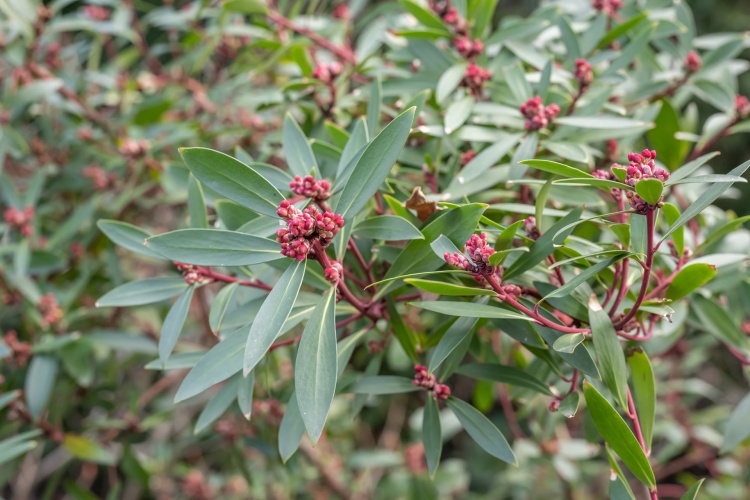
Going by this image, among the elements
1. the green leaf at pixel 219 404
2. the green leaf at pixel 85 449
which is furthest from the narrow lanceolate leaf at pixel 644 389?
the green leaf at pixel 85 449

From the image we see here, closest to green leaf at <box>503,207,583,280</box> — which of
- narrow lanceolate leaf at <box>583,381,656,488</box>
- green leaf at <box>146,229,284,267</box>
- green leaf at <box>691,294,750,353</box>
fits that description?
narrow lanceolate leaf at <box>583,381,656,488</box>

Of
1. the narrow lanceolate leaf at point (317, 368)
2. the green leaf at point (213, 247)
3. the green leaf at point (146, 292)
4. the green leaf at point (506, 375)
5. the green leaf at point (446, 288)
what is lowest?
the green leaf at point (506, 375)

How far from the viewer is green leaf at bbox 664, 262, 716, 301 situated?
655 mm

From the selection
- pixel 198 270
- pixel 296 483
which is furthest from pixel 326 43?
pixel 296 483

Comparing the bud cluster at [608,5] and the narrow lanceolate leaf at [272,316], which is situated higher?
the bud cluster at [608,5]

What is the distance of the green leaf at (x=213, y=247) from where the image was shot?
0.60 meters

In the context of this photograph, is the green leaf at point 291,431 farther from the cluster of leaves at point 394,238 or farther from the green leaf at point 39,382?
the green leaf at point 39,382

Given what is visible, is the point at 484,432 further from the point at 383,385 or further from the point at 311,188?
the point at 311,188

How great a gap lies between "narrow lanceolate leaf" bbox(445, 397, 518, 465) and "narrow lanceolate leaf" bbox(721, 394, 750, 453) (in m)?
0.31

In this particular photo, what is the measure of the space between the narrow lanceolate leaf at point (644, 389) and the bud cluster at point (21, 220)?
3.28 ft

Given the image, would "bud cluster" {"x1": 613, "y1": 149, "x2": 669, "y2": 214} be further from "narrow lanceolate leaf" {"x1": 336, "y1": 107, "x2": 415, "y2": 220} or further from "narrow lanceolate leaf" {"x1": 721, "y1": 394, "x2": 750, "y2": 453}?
"narrow lanceolate leaf" {"x1": 721, "y1": 394, "x2": 750, "y2": 453}

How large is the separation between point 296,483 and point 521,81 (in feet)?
3.69

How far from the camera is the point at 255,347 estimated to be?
0.55m

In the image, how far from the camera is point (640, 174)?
0.55 meters
